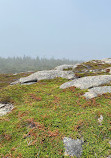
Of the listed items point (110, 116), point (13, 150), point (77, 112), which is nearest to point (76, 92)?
point (77, 112)

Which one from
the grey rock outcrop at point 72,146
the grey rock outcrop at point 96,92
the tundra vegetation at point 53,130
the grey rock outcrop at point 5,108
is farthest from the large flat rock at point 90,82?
the grey rock outcrop at point 72,146

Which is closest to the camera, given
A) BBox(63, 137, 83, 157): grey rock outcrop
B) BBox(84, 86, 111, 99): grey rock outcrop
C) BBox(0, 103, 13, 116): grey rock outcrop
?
BBox(63, 137, 83, 157): grey rock outcrop

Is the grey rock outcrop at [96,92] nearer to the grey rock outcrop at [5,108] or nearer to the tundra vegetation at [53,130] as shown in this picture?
the tundra vegetation at [53,130]

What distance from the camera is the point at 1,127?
826cm


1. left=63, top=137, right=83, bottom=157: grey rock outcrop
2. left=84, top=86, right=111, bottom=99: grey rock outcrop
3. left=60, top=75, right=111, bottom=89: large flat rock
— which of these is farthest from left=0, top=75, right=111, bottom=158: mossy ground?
left=60, top=75, right=111, bottom=89: large flat rock

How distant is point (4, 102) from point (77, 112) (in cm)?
879

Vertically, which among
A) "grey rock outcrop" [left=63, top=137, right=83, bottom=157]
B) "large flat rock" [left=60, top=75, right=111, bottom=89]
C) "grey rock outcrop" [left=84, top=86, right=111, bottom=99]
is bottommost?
"grey rock outcrop" [left=63, top=137, right=83, bottom=157]

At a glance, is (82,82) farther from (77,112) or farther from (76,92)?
(77,112)

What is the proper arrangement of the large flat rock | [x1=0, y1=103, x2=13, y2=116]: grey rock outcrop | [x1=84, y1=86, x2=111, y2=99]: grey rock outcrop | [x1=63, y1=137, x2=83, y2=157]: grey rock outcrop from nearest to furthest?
[x1=63, y1=137, x2=83, y2=157]: grey rock outcrop < [x1=0, y1=103, x2=13, y2=116]: grey rock outcrop < [x1=84, y1=86, x2=111, y2=99]: grey rock outcrop < the large flat rock

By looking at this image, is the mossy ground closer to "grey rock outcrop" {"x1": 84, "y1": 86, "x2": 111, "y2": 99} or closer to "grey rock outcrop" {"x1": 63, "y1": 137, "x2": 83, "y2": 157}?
"grey rock outcrop" {"x1": 63, "y1": 137, "x2": 83, "y2": 157}

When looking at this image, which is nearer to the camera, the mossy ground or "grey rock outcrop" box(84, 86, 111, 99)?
the mossy ground

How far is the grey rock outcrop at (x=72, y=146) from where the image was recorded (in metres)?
6.27

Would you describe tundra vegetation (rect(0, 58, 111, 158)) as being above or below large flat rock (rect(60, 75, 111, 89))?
below

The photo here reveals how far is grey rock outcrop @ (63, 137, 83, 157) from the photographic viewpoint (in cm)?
627
